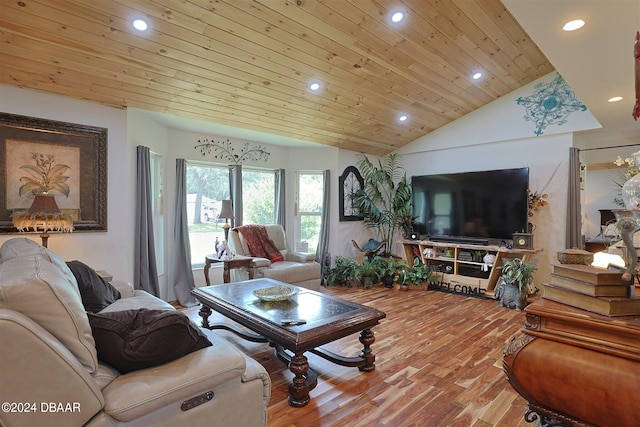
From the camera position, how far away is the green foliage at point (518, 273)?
4086 mm

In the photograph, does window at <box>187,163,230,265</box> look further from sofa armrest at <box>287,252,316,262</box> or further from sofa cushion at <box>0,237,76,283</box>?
sofa cushion at <box>0,237,76,283</box>

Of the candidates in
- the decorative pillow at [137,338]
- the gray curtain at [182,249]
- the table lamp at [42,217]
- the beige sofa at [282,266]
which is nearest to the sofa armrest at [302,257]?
the beige sofa at [282,266]

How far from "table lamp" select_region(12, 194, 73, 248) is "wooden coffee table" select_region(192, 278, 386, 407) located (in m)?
1.37

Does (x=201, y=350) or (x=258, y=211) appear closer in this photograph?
(x=201, y=350)

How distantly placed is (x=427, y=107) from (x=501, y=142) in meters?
1.36

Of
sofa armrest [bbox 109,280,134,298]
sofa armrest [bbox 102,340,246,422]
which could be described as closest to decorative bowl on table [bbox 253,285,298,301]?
sofa armrest [bbox 109,280,134,298]

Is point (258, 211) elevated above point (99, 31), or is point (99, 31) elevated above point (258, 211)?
point (99, 31)

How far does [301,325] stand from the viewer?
7.02 ft

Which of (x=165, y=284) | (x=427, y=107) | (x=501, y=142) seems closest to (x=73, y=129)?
(x=165, y=284)

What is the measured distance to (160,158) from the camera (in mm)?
4348

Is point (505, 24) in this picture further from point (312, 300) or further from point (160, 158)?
point (160, 158)

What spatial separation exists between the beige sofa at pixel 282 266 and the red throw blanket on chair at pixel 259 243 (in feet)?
0.22

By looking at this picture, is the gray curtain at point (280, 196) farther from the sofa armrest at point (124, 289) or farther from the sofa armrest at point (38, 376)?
the sofa armrest at point (38, 376)

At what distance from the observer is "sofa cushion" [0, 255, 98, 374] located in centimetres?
103
